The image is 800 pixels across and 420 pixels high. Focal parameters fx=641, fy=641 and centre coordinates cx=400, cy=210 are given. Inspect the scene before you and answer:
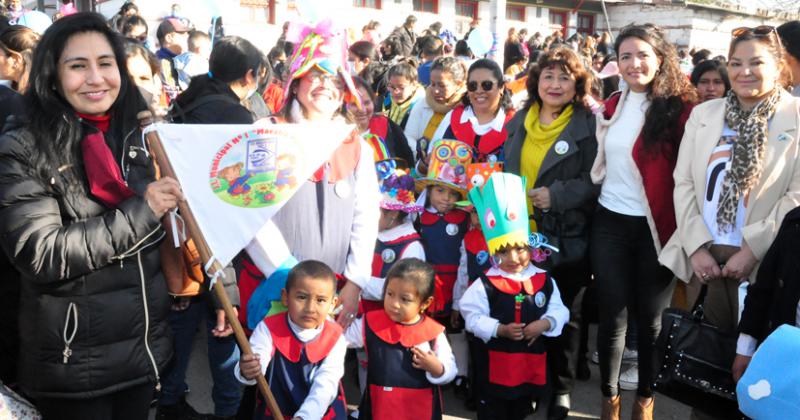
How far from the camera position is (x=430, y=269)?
3.25 m

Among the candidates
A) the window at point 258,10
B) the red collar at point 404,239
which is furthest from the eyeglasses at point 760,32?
the window at point 258,10

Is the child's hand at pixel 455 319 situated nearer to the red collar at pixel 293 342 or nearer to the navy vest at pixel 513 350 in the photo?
the navy vest at pixel 513 350

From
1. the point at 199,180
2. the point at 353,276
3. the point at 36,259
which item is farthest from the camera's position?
the point at 353,276

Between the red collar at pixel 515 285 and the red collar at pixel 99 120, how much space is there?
2.06 m

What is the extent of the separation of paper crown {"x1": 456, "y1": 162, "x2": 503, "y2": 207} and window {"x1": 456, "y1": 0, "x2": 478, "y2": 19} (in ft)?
85.7

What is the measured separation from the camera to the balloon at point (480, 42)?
1017cm

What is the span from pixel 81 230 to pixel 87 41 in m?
0.70

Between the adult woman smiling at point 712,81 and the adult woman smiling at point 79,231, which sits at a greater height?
the adult woman smiling at point 712,81

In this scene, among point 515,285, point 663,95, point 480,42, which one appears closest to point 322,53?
point 515,285

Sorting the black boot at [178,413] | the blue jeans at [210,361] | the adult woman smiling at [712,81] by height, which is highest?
the adult woman smiling at [712,81]

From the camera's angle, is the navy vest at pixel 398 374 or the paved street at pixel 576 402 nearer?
the navy vest at pixel 398 374

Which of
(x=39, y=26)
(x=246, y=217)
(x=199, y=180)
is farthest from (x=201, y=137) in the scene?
(x=39, y=26)

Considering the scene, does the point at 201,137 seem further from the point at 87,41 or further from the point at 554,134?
the point at 554,134

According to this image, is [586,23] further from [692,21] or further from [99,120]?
[99,120]
